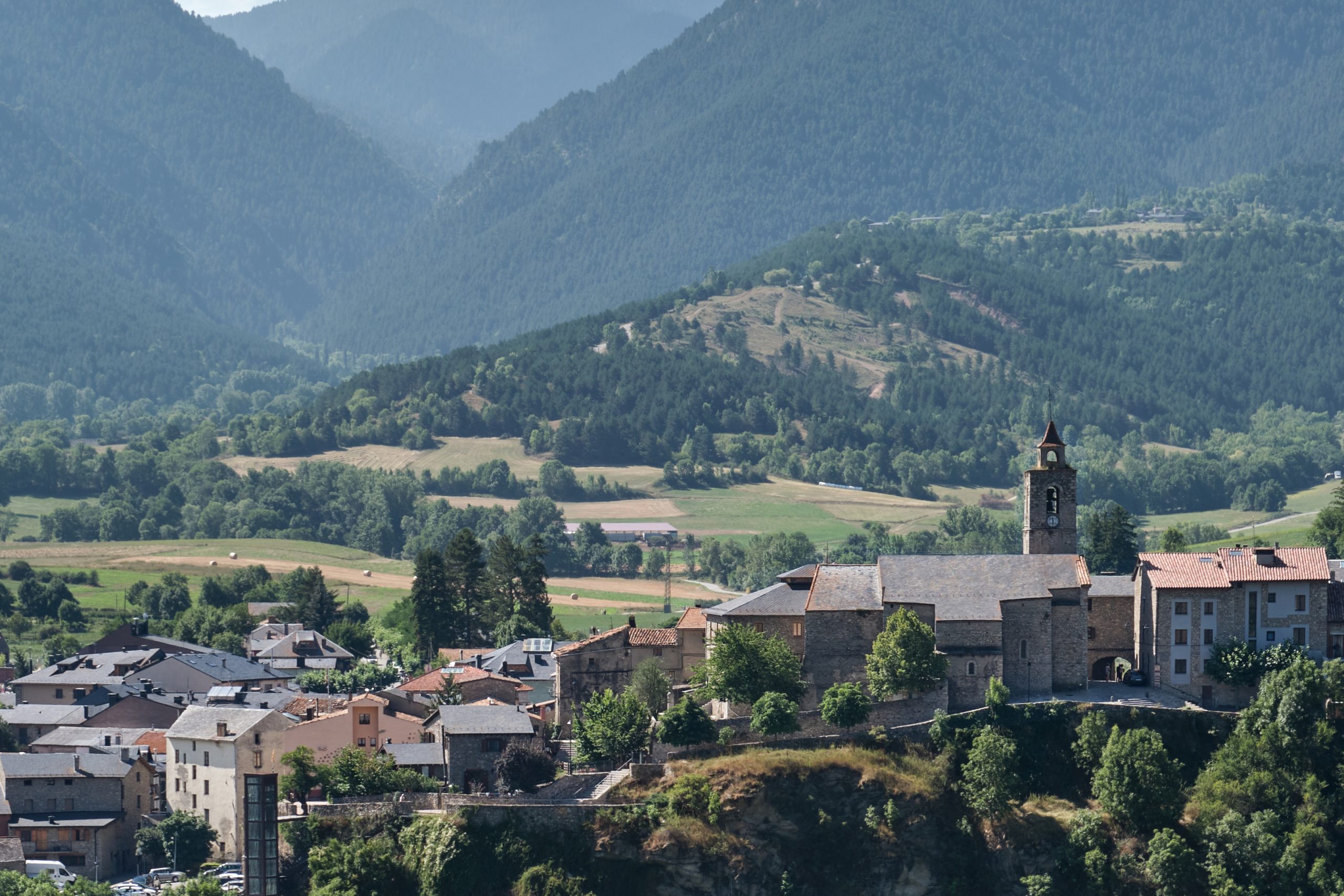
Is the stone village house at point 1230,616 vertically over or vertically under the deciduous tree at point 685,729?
over

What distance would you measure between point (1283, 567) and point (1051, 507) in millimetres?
11539

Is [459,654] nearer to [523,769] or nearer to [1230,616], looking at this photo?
[523,769]

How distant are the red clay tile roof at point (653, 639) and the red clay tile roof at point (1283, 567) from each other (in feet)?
88.8

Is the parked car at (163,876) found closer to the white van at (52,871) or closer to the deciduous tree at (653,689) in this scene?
the white van at (52,871)

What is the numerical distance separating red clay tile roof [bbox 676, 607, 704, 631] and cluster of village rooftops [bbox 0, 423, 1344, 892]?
0.13 meters

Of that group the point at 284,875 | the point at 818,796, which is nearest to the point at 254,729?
the point at 284,875

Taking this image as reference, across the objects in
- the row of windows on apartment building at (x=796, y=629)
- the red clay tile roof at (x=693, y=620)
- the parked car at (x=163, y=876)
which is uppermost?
the row of windows on apartment building at (x=796, y=629)

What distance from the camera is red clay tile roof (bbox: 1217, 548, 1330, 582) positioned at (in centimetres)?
9506

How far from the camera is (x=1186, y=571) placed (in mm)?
96438

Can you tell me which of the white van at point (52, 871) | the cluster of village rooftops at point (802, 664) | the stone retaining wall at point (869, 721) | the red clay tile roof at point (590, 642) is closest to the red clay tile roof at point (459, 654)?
the cluster of village rooftops at point (802, 664)

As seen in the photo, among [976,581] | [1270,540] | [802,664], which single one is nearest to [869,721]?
[802,664]

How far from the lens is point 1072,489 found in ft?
334

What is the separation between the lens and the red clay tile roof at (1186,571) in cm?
9531

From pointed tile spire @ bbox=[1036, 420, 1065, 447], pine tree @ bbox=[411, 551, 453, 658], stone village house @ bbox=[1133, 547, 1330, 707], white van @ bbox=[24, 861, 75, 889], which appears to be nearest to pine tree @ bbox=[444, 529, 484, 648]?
pine tree @ bbox=[411, 551, 453, 658]
